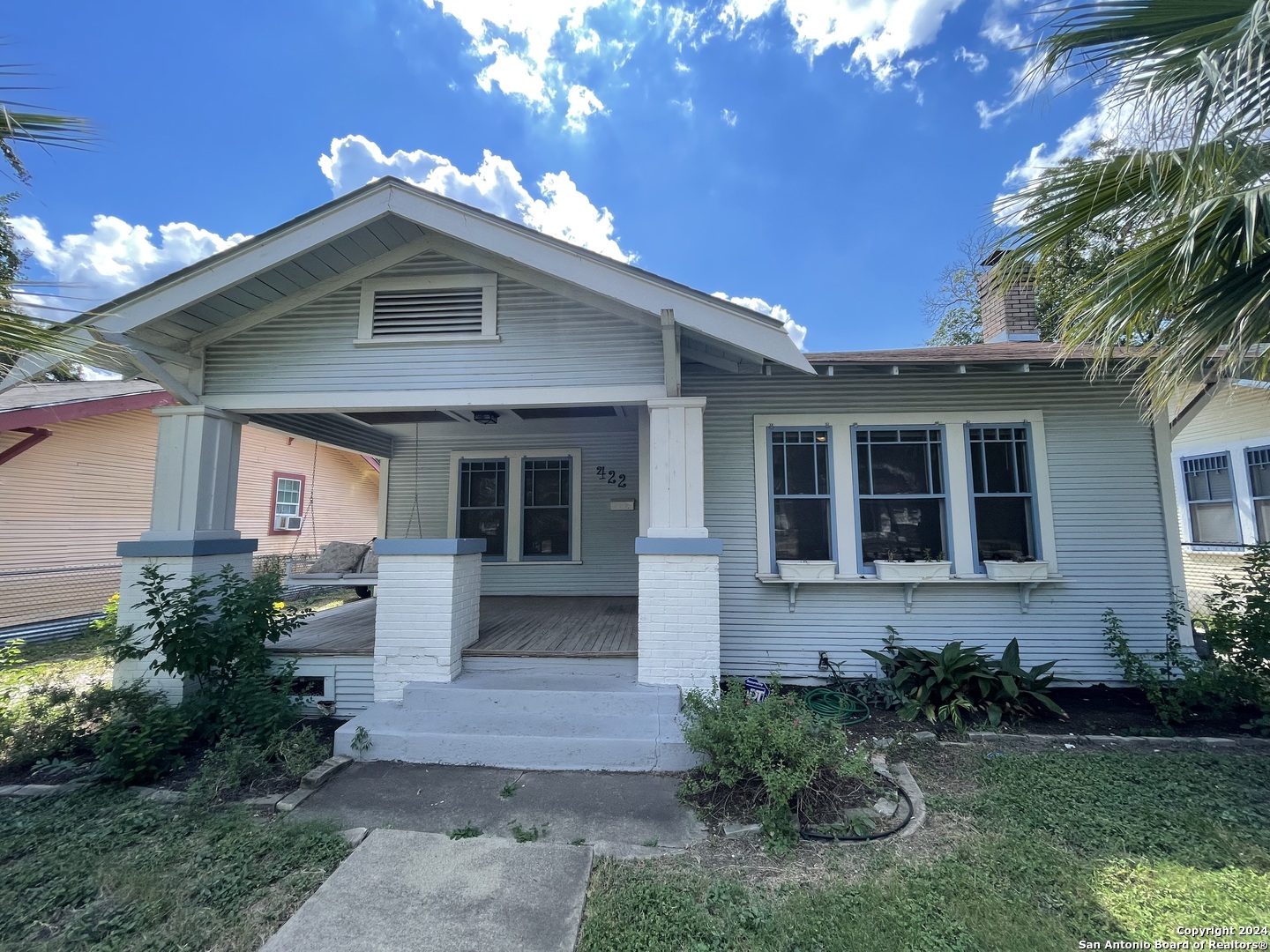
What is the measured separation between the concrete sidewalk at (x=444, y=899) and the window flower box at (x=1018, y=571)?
4526 millimetres

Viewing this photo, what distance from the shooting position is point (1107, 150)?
3201mm

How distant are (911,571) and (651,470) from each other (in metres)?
2.86

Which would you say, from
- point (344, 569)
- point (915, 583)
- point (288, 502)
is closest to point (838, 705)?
point (915, 583)

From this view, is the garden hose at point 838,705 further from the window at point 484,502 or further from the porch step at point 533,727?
the window at point 484,502

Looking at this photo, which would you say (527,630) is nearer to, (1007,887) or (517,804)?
(517,804)

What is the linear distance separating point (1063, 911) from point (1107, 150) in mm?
4121

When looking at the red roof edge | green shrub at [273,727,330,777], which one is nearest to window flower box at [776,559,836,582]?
green shrub at [273,727,330,777]

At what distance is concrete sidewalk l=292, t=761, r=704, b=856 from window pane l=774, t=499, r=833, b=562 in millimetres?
2588

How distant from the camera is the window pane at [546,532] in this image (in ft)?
24.4

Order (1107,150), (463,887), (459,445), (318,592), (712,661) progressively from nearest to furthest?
1. (463,887)
2. (1107,150)
3. (712,661)
4. (459,445)
5. (318,592)

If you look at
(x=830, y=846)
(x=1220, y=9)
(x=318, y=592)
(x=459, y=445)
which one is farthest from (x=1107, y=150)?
(x=318, y=592)

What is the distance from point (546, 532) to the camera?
7480 millimetres

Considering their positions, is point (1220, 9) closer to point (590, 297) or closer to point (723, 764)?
point (590, 297)

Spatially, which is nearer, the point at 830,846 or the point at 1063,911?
the point at 1063,911
